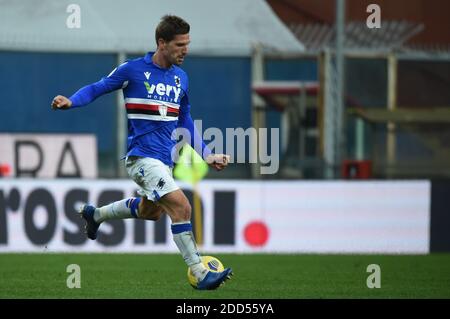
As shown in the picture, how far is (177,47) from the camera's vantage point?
380 inches

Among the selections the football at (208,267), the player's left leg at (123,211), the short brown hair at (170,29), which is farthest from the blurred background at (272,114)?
the football at (208,267)

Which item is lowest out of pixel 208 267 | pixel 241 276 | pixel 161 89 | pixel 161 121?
pixel 241 276

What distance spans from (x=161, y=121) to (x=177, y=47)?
630 millimetres

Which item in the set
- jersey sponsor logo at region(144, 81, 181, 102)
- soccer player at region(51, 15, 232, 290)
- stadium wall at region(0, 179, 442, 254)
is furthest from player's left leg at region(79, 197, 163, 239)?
stadium wall at region(0, 179, 442, 254)

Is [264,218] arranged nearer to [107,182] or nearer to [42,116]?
[107,182]

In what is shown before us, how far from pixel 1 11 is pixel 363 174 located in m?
5.41

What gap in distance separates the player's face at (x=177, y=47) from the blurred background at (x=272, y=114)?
5.94 m

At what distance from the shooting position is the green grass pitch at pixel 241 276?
9891 mm

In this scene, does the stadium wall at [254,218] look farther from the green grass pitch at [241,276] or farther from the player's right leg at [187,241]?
the player's right leg at [187,241]

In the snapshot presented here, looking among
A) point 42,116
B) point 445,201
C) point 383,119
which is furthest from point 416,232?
point 42,116

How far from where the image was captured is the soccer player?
9.62m

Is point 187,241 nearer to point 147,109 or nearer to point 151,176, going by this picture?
point 151,176

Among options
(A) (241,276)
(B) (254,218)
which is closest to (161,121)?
(A) (241,276)

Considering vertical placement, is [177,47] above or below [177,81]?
above
